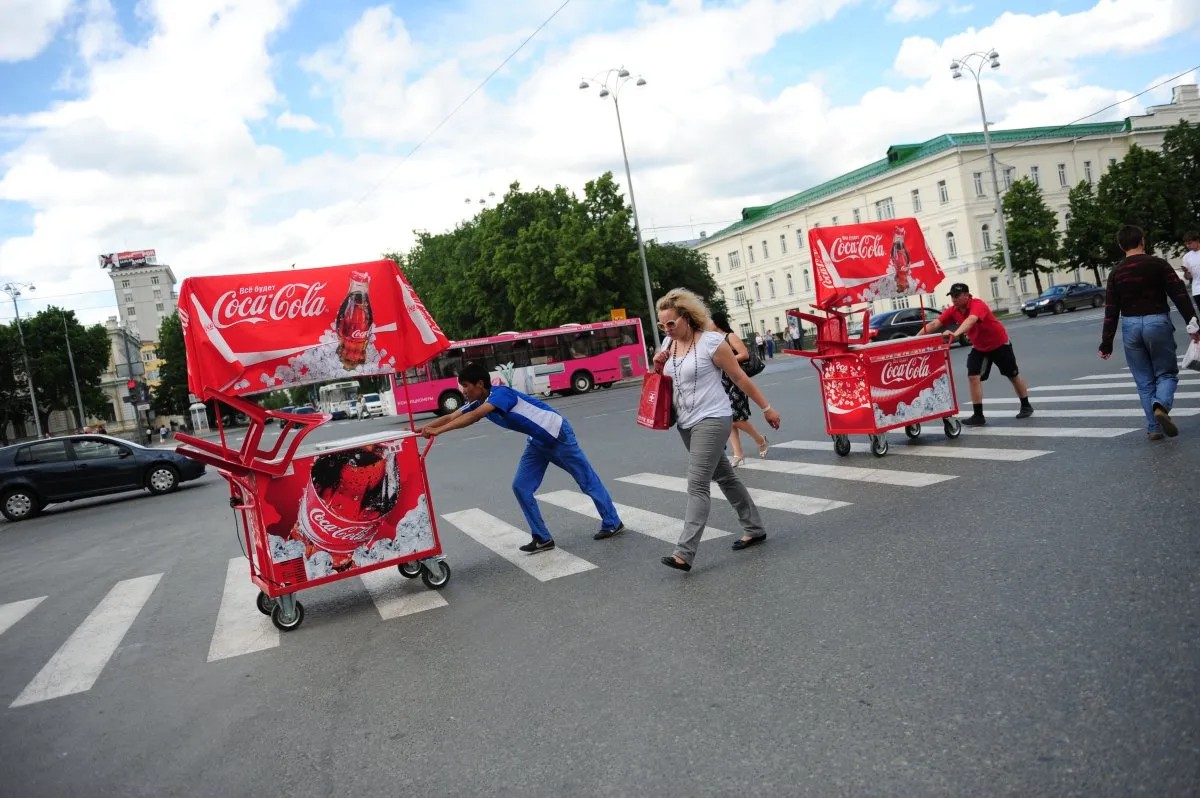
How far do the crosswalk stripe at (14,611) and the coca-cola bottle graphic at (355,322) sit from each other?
3955 mm

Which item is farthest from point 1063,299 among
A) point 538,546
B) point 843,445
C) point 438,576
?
point 438,576

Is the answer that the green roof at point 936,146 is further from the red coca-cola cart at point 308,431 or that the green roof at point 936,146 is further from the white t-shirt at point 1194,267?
the red coca-cola cart at point 308,431

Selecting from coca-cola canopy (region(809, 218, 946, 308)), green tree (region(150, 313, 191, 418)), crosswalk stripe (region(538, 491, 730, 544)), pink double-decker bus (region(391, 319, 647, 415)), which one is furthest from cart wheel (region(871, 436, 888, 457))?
green tree (region(150, 313, 191, 418))

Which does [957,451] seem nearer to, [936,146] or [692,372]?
[692,372]

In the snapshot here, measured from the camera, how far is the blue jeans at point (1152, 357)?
8.45 m

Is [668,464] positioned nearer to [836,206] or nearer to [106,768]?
[106,768]

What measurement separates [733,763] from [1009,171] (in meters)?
69.5

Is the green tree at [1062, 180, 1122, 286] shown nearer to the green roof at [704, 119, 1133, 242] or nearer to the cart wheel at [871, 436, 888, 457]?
the green roof at [704, 119, 1133, 242]

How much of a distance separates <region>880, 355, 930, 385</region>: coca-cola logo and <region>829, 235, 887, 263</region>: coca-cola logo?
1433 millimetres

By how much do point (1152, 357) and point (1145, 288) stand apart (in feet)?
2.05

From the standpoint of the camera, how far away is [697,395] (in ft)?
21.8

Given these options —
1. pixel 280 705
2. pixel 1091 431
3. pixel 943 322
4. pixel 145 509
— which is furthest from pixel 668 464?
pixel 145 509

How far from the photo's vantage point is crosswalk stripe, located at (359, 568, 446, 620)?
6.77 metres

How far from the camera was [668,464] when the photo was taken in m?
12.5
